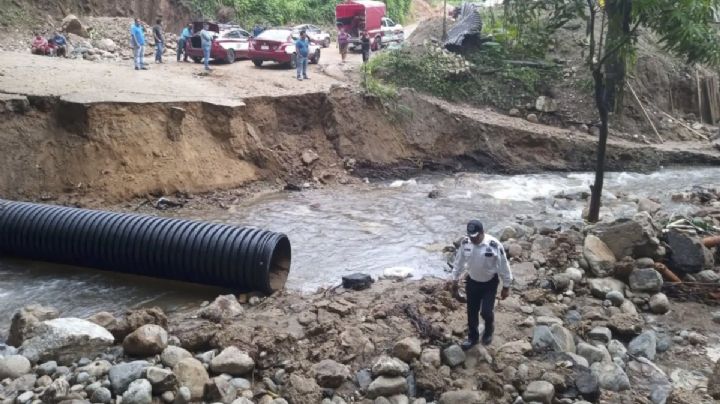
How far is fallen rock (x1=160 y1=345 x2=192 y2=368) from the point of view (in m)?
6.64

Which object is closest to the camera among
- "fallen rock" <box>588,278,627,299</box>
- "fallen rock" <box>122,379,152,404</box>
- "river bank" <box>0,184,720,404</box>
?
"fallen rock" <box>122,379,152,404</box>

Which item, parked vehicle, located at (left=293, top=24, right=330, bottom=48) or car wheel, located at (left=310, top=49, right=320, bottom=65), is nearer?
car wheel, located at (left=310, top=49, right=320, bottom=65)

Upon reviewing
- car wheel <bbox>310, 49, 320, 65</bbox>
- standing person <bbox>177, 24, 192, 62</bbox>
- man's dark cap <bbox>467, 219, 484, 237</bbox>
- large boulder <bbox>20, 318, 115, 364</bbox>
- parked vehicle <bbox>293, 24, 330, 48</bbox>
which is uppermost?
parked vehicle <bbox>293, 24, 330, 48</bbox>

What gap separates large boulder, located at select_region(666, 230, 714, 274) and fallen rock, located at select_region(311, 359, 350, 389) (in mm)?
5277

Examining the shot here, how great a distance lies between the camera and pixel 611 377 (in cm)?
668

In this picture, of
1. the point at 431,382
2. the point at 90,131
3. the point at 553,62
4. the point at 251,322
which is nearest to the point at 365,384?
the point at 431,382

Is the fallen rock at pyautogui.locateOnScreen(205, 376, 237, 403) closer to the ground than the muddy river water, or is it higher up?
higher up

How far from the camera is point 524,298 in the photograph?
8555 millimetres

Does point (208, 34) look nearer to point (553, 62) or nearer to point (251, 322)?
point (553, 62)

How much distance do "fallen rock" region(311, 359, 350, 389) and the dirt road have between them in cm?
987

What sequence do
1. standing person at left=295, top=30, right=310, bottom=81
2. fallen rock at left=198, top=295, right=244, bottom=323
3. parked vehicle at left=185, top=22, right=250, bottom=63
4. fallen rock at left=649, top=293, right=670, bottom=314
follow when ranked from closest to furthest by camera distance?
fallen rock at left=198, top=295, right=244, bottom=323 < fallen rock at left=649, top=293, right=670, bottom=314 < standing person at left=295, top=30, right=310, bottom=81 < parked vehicle at left=185, top=22, right=250, bottom=63

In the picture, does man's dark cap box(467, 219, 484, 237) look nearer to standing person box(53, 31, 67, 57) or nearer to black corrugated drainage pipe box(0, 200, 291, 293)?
black corrugated drainage pipe box(0, 200, 291, 293)

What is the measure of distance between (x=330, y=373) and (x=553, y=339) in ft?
8.24

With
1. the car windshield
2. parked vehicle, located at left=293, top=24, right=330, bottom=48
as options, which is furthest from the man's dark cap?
parked vehicle, located at left=293, top=24, right=330, bottom=48
